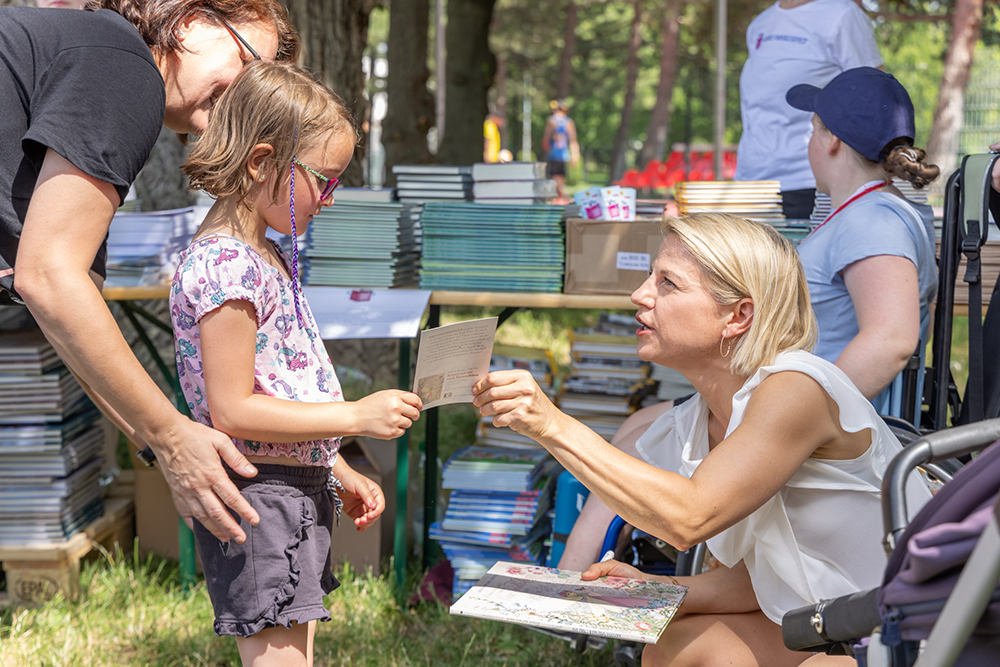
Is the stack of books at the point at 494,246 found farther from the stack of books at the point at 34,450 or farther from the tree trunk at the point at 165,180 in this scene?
the tree trunk at the point at 165,180

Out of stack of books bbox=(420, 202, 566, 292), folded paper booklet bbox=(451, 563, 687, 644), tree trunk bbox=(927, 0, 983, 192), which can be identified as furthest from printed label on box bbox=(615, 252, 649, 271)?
tree trunk bbox=(927, 0, 983, 192)

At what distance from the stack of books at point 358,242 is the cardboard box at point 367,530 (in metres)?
0.67

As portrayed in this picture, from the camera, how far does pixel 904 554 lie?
115 centimetres

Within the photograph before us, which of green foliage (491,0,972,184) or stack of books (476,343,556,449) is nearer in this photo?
stack of books (476,343,556,449)

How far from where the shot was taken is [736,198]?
329cm

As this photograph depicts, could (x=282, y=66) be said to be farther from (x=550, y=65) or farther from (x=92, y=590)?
(x=550, y=65)

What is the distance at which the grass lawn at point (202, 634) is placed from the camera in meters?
2.81

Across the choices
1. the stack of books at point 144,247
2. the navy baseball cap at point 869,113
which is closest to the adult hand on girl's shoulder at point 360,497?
the stack of books at point 144,247

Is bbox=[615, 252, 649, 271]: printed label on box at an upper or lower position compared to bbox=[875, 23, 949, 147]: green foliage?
lower

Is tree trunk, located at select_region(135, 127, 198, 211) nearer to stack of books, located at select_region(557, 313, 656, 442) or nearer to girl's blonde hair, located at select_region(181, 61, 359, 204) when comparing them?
stack of books, located at select_region(557, 313, 656, 442)

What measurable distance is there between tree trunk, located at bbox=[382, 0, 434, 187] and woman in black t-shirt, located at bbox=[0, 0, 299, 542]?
21.7 ft

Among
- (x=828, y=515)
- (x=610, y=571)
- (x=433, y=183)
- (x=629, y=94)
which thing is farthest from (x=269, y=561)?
(x=629, y=94)

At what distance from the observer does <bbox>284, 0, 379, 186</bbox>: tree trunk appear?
481cm

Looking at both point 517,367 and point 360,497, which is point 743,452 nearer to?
point 360,497
